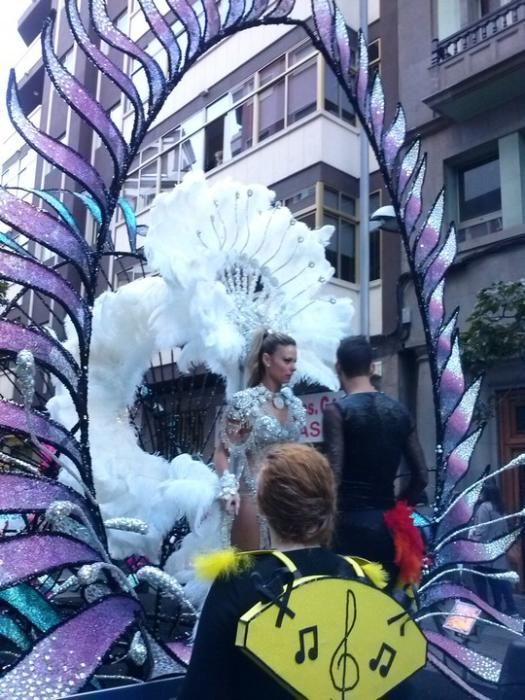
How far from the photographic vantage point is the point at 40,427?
2449 mm

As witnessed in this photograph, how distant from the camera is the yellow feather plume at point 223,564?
54.6 inches

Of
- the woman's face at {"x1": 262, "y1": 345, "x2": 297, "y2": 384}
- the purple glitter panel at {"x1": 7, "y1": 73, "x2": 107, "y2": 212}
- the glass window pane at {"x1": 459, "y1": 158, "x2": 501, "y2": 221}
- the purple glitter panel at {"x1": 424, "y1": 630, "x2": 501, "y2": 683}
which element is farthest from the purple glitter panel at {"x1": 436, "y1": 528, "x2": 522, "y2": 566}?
the glass window pane at {"x1": 459, "y1": 158, "x2": 501, "y2": 221}

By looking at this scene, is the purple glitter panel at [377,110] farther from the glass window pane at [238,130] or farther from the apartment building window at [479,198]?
the glass window pane at [238,130]

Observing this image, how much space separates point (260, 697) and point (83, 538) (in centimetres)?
142

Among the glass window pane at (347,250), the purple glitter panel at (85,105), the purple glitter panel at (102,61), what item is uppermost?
the glass window pane at (347,250)

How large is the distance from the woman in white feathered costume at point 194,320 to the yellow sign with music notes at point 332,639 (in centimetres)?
150

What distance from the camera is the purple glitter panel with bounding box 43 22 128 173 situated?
2.74 metres

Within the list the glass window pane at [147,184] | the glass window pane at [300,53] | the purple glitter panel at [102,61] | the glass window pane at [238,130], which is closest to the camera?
the purple glitter panel at [102,61]

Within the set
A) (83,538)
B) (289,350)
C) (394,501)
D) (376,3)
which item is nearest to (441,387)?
(289,350)

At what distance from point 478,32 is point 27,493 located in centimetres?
1008

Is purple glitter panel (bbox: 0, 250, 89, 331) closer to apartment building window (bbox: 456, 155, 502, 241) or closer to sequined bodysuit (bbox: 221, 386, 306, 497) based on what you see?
sequined bodysuit (bbox: 221, 386, 306, 497)

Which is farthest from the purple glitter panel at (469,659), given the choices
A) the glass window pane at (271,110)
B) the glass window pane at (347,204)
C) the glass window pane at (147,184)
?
the glass window pane at (147,184)

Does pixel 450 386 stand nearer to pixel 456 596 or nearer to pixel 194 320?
pixel 456 596

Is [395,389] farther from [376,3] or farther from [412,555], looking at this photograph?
[412,555]
